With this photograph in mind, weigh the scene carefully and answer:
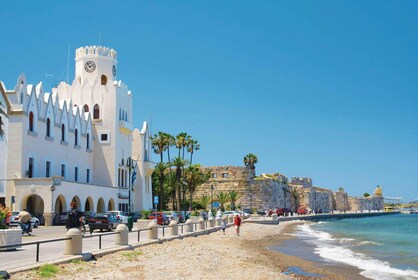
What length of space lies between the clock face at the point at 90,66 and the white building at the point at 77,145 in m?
0.11

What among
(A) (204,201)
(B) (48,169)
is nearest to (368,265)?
(B) (48,169)

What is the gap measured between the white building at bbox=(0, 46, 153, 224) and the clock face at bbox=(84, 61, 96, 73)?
109 millimetres

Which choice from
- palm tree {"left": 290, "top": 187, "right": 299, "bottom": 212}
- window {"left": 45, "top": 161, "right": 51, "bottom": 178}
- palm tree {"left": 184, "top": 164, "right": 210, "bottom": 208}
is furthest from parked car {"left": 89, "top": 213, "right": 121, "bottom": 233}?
palm tree {"left": 290, "top": 187, "right": 299, "bottom": 212}

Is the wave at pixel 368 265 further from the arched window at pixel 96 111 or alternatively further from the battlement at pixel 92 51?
the battlement at pixel 92 51

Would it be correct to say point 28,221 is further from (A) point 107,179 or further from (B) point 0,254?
(A) point 107,179

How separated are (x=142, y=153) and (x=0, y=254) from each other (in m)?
45.9

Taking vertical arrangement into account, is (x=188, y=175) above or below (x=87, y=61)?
below

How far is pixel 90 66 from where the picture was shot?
58062 mm

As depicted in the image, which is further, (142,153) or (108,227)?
(142,153)

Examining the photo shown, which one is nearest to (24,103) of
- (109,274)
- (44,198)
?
(44,198)

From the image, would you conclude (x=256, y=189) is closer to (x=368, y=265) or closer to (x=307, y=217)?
(x=307, y=217)

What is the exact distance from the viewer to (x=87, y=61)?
58.2 metres

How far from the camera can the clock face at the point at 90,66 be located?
57938 millimetres

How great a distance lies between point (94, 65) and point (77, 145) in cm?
1068
